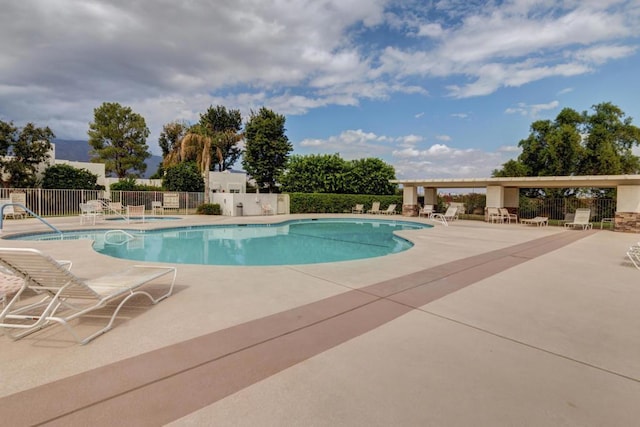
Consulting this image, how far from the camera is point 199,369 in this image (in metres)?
2.38

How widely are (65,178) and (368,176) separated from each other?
20.3 meters

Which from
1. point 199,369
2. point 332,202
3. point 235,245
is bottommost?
point 235,245

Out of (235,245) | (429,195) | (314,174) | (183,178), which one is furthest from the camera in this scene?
(314,174)

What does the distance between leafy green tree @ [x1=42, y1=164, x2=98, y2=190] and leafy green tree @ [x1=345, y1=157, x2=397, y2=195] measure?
17806 mm

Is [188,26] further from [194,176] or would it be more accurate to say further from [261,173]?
[261,173]

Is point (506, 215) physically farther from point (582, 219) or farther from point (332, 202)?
point (332, 202)

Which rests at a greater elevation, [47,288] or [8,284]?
[47,288]

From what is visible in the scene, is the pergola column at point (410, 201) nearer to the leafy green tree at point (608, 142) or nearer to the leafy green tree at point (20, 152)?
the leafy green tree at point (608, 142)

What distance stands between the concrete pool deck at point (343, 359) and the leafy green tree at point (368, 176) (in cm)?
1934

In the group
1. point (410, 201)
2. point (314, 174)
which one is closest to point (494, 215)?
point (410, 201)

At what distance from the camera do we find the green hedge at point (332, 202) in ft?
72.7

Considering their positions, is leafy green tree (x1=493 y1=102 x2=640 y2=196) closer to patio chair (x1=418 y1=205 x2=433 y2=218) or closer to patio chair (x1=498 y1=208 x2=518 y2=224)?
patio chair (x1=498 y1=208 x2=518 y2=224)

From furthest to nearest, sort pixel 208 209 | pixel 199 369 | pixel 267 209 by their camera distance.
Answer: pixel 267 209 < pixel 208 209 < pixel 199 369

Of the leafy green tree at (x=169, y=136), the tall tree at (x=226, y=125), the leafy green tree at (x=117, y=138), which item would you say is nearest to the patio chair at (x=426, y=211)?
the tall tree at (x=226, y=125)
